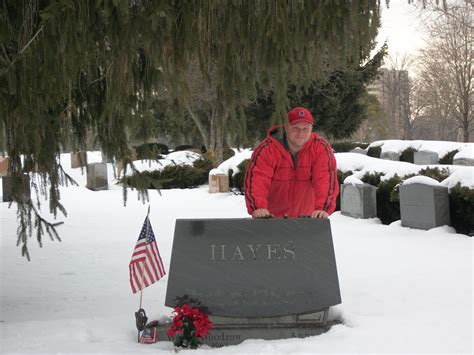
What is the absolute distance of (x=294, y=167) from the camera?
4.69m

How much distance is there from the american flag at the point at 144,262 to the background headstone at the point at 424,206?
5.21 metres

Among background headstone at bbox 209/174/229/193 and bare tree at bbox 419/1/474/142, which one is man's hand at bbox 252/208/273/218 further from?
bare tree at bbox 419/1/474/142

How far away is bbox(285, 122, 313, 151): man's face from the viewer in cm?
457

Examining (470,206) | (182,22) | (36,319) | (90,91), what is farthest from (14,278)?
(470,206)

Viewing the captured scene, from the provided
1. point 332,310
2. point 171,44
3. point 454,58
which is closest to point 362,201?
point 332,310

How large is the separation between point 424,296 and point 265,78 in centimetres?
250

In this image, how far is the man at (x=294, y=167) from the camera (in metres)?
4.58

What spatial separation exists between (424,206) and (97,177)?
11.2m

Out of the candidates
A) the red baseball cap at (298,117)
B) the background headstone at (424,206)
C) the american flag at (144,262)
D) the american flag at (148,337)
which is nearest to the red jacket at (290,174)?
the red baseball cap at (298,117)

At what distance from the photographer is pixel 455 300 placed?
16.4 feet

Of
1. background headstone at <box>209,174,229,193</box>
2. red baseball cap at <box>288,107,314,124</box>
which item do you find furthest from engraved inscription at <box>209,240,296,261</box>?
background headstone at <box>209,174,229,193</box>

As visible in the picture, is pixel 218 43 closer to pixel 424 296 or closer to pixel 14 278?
pixel 424 296

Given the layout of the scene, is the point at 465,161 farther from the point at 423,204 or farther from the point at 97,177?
the point at 97,177

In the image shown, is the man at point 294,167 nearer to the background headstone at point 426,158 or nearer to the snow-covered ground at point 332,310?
the snow-covered ground at point 332,310
